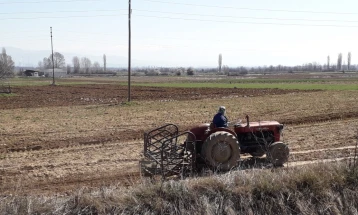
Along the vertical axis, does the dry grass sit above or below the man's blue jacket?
below

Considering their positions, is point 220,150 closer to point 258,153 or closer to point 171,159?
point 171,159

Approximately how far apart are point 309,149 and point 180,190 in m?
7.55

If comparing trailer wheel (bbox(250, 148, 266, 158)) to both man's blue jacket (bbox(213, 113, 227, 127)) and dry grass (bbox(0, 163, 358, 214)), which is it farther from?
dry grass (bbox(0, 163, 358, 214))

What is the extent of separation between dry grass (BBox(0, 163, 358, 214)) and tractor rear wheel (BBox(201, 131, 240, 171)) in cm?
172

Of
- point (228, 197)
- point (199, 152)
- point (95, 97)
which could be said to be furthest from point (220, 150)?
point (95, 97)

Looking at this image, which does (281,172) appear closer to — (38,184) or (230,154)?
(230,154)

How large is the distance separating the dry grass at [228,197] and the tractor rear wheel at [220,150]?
67.7 inches

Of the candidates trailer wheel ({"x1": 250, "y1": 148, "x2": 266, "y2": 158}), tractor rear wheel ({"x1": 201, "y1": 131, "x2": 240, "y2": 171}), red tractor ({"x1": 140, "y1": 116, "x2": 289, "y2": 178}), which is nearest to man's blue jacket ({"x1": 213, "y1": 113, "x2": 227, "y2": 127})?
red tractor ({"x1": 140, "y1": 116, "x2": 289, "y2": 178})

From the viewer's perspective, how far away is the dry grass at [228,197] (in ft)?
22.0

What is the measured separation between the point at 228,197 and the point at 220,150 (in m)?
2.65

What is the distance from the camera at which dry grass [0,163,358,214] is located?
6707 millimetres

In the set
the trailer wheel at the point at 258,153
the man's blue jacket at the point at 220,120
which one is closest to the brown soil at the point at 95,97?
the trailer wheel at the point at 258,153

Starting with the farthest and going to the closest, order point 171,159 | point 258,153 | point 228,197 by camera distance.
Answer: point 258,153 < point 171,159 < point 228,197

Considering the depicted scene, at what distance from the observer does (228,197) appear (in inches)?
289
